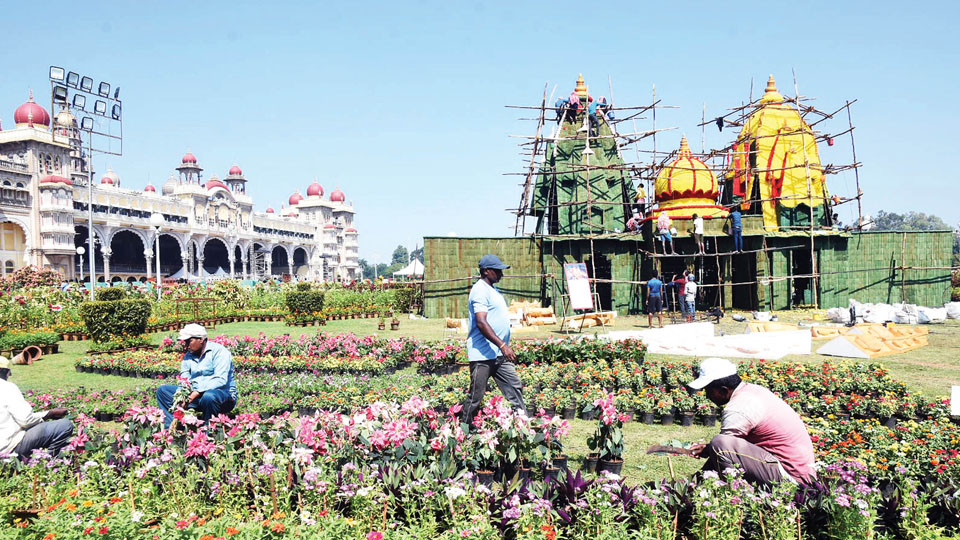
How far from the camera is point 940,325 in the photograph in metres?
18.6

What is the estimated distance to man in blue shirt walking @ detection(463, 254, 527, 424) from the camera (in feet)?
21.7

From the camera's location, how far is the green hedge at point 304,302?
22297 mm

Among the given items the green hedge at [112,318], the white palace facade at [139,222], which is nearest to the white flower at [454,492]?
the green hedge at [112,318]

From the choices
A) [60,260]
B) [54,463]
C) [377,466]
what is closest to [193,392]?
[54,463]

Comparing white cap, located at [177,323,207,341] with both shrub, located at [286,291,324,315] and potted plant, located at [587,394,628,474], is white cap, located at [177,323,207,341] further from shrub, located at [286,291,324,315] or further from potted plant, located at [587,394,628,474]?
shrub, located at [286,291,324,315]

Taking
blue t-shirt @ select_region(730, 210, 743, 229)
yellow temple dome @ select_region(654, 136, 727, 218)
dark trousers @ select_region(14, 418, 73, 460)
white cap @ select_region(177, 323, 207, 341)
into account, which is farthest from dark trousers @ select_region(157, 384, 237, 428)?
yellow temple dome @ select_region(654, 136, 727, 218)

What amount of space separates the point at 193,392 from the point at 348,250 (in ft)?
326

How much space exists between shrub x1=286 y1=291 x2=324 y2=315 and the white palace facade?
20647mm

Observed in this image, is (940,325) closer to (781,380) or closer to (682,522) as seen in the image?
(781,380)

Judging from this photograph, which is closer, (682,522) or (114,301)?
(682,522)

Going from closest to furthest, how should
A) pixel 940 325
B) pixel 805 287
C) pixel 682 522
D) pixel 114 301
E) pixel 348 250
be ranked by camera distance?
pixel 682 522
pixel 114 301
pixel 940 325
pixel 805 287
pixel 348 250

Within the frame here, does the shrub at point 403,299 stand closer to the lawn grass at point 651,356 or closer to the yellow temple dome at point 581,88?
the lawn grass at point 651,356

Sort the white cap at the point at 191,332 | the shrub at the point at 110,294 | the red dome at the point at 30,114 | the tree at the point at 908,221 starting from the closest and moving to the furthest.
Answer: the white cap at the point at 191,332 → the shrub at the point at 110,294 → the red dome at the point at 30,114 → the tree at the point at 908,221

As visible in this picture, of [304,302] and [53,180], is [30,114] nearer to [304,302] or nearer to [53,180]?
[53,180]
